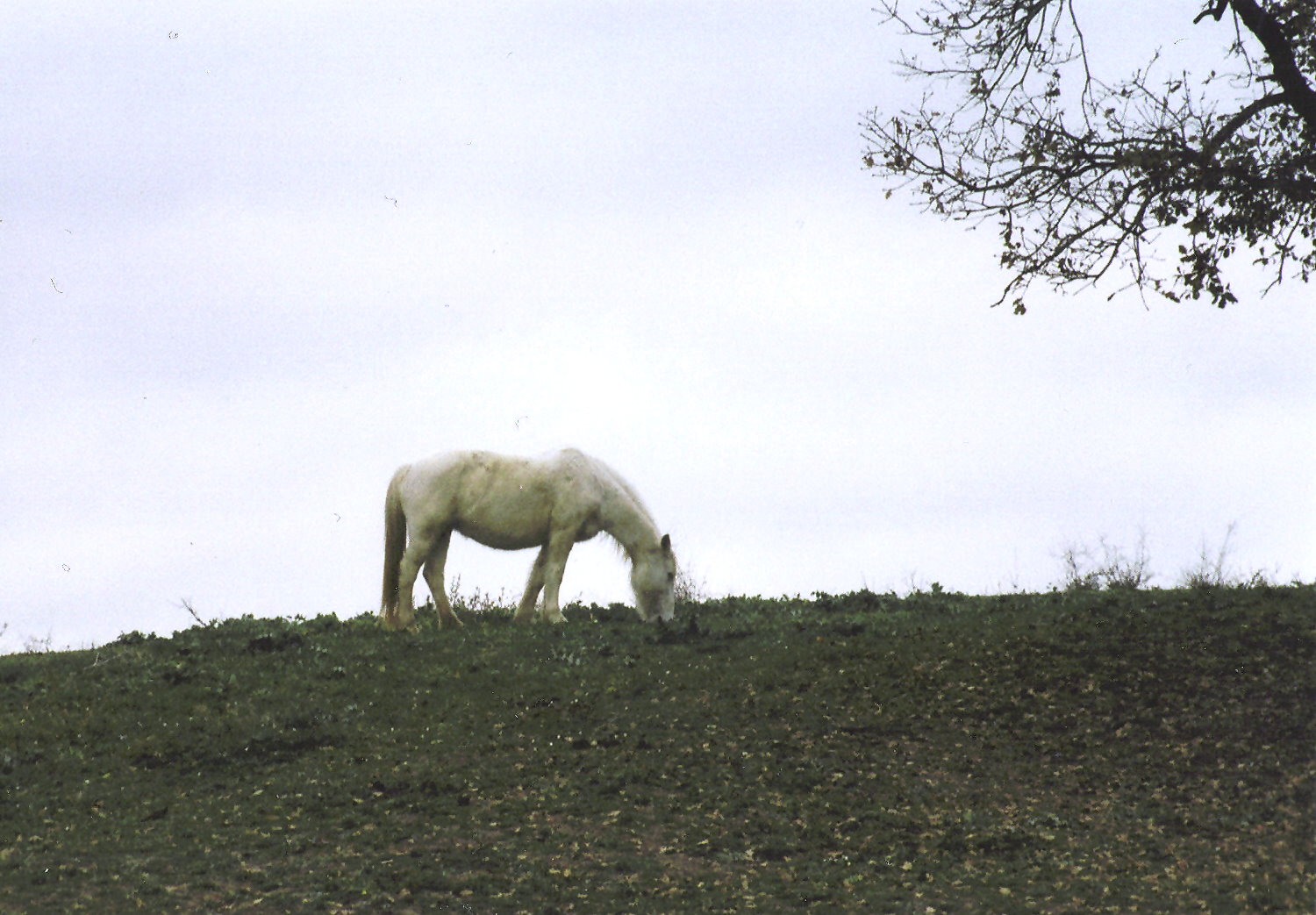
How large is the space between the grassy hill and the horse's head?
35 centimetres

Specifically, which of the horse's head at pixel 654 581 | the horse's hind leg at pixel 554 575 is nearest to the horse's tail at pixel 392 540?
the horse's hind leg at pixel 554 575

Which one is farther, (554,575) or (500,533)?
(554,575)

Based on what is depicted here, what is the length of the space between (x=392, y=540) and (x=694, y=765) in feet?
23.9

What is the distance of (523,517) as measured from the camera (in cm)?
2012

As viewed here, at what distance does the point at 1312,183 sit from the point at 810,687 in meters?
7.81

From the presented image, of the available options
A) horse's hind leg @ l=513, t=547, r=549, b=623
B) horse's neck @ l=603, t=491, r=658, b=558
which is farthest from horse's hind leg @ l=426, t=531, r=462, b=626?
horse's neck @ l=603, t=491, r=658, b=558

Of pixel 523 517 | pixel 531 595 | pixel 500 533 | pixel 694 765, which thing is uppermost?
pixel 523 517

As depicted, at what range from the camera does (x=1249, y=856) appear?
13062mm

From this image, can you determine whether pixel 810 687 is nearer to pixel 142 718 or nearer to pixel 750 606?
pixel 750 606

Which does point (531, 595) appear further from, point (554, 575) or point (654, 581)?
point (654, 581)

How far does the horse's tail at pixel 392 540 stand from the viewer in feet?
67.9

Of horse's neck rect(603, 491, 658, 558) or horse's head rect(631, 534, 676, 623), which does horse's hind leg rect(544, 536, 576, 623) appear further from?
horse's head rect(631, 534, 676, 623)

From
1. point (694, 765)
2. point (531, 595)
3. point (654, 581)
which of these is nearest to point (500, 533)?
point (531, 595)

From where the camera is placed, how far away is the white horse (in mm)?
20125
